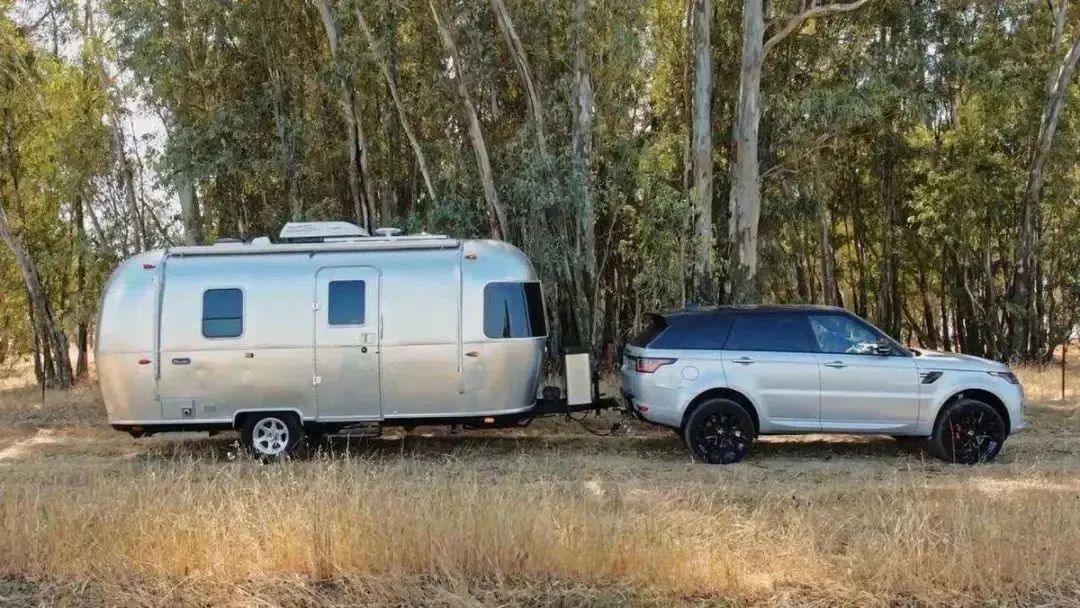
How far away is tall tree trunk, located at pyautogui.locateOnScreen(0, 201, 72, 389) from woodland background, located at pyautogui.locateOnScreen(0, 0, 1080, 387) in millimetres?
160

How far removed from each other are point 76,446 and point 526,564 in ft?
30.0

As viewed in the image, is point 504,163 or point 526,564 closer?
point 526,564

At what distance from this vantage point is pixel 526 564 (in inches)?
209

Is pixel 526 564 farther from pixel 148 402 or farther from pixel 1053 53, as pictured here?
pixel 1053 53

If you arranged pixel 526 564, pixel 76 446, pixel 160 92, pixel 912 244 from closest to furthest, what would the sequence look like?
1. pixel 526 564
2. pixel 76 446
3. pixel 160 92
4. pixel 912 244

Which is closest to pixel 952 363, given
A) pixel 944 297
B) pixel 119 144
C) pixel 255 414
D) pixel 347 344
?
pixel 347 344

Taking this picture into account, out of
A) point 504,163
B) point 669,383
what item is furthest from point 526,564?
point 504,163

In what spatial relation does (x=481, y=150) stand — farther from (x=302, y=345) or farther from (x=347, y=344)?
(x=302, y=345)

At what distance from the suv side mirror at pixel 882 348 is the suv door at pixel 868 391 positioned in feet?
0.04

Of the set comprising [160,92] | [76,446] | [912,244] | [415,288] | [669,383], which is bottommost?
[76,446]

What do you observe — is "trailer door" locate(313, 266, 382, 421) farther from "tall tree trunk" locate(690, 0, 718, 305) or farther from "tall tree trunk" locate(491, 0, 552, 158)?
"tall tree trunk" locate(690, 0, 718, 305)

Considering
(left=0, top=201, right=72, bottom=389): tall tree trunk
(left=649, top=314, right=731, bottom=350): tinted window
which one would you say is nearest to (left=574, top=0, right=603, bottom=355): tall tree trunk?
(left=649, top=314, right=731, bottom=350): tinted window

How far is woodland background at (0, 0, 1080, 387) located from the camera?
16.0 m

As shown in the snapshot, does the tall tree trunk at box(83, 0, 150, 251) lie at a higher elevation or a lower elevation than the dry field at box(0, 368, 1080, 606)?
higher
